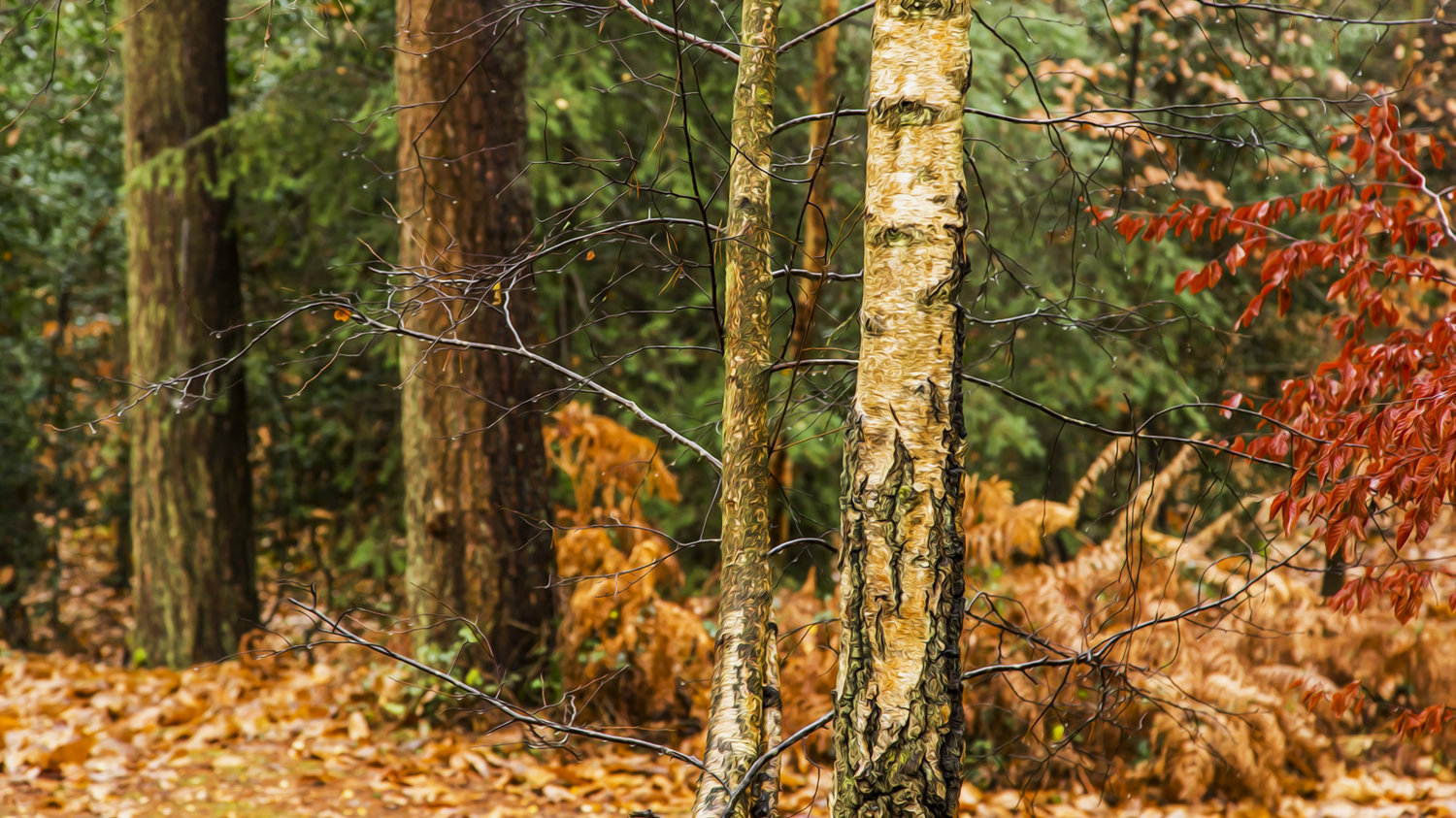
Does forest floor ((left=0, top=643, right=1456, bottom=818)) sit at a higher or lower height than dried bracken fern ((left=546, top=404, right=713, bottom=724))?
lower

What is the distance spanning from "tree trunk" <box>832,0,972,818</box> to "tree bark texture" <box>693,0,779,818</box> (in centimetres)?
44

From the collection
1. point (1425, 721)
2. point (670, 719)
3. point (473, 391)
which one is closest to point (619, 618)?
point (670, 719)

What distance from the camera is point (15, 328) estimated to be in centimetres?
900

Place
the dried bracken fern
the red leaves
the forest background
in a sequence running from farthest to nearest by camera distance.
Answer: the dried bracken fern → the forest background → the red leaves

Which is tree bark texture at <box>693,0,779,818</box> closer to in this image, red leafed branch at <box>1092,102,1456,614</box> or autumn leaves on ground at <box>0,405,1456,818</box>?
red leafed branch at <box>1092,102,1456,614</box>

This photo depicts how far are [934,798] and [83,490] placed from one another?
10314 mm

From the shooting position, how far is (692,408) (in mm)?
7543

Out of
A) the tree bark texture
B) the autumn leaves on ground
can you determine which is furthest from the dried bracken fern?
the tree bark texture

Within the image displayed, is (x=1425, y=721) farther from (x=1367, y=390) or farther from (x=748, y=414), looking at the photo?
(x=748, y=414)

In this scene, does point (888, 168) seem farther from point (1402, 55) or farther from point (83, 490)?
point (83, 490)

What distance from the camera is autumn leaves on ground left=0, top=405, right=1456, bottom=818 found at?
185 inches

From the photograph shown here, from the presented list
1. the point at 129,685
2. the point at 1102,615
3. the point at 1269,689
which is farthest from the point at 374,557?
the point at 1269,689

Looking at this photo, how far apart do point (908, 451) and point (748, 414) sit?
647 mm

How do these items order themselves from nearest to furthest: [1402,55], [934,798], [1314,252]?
[934,798] < [1314,252] < [1402,55]
